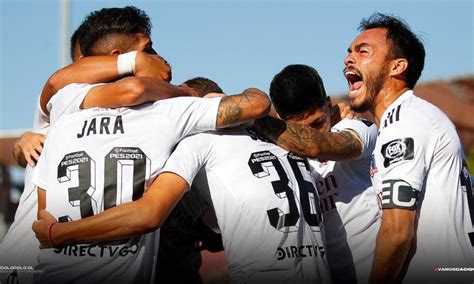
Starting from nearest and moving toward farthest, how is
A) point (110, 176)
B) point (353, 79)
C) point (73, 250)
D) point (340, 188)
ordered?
point (110, 176) → point (73, 250) → point (340, 188) → point (353, 79)

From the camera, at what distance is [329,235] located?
6406mm

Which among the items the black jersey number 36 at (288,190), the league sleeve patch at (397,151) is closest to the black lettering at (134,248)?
the black jersey number 36 at (288,190)

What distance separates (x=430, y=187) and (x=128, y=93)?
2022mm

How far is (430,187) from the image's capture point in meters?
5.74

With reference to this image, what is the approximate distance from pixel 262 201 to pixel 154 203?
27.5 inches

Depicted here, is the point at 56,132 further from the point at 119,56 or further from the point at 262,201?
the point at 262,201

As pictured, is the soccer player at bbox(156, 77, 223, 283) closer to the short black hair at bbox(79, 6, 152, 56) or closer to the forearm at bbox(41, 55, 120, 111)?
the short black hair at bbox(79, 6, 152, 56)

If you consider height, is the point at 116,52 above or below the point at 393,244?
above

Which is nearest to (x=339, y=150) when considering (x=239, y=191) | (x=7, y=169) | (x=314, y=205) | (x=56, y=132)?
(x=314, y=205)

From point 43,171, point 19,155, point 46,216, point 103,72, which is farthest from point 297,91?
point 19,155

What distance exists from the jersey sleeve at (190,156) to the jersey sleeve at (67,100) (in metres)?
0.79

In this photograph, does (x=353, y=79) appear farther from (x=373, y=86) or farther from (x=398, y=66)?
(x=398, y=66)

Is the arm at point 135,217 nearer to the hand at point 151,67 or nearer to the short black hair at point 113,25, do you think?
the hand at point 151,67

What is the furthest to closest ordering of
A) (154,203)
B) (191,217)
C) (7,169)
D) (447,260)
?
(7,169), (191,217), (447,260), (154,203)
